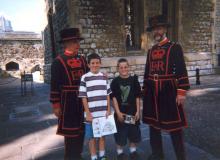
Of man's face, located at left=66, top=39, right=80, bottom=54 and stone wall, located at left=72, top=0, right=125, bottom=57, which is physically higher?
stone wall, located at left=72, top=0, right=125, bottom=57

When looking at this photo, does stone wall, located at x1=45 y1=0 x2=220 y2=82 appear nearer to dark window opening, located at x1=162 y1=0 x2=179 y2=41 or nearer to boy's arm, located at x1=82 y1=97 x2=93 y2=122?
dark window opening, located at x1=162 y1=0 x2=179 y2=41

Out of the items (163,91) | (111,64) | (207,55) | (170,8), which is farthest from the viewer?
(207,55)

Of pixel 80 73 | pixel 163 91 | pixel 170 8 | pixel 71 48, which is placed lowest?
pixel 163 91

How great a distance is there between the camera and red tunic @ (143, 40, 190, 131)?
2.86m

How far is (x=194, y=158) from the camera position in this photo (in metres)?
3.21

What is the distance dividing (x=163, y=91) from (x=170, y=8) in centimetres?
842

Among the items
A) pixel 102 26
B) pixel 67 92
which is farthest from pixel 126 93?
pixel 102 26

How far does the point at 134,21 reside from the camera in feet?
32.4

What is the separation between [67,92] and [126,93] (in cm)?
83

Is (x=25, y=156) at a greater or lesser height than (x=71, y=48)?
lesser

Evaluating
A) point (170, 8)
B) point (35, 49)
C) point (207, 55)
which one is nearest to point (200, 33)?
point (207, 55)

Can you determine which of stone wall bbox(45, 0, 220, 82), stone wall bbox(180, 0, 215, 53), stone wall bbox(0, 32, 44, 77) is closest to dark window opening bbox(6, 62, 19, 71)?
stone wall bbox(0, 32, 44, 77)

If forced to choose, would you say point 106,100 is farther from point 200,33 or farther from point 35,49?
point 35,49

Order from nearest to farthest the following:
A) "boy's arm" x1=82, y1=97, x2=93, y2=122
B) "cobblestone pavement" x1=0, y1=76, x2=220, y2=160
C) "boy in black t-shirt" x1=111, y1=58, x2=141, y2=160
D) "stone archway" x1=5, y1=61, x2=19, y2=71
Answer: "boy's arm" x1=82, y1=97, x2=93, y2=122 < "boy in black t-shirt" x1=111, y1=58, x2=141, y2=160 < "cobblestone pavement" x1=0, y1=76, x2=220, y2=160 < "stone archway" x1=5, y1=61, x2=19, y2=71
